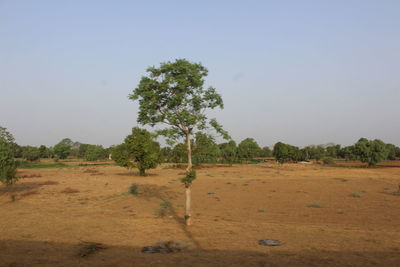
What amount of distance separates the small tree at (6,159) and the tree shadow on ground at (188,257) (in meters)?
Answer: 11.9

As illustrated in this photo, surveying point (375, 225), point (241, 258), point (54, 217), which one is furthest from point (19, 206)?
point (375, 225)

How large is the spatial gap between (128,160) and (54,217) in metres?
27.0

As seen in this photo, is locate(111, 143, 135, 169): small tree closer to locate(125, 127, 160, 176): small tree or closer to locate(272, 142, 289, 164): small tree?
locate(125, 127, 160, 176): small tree

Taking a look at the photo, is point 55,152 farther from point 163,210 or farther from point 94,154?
point 163,210

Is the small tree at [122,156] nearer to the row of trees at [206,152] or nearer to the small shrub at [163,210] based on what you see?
the row of trees at [206,152]

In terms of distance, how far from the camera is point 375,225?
12.5 meters

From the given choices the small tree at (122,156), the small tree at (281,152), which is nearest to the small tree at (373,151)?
the small tree at (281,152)

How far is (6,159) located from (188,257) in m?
17.0

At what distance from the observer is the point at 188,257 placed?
25.5ft

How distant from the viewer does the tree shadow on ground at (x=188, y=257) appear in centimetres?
728

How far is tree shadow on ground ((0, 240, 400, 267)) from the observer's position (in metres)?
7.28

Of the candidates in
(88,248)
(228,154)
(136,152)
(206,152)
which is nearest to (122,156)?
(136,152)

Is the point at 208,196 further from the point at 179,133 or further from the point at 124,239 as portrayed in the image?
the point at 124,239

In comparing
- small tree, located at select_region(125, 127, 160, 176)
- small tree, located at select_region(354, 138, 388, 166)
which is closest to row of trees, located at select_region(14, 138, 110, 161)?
small tree, located at select_region(125, 127, 160, 176)
